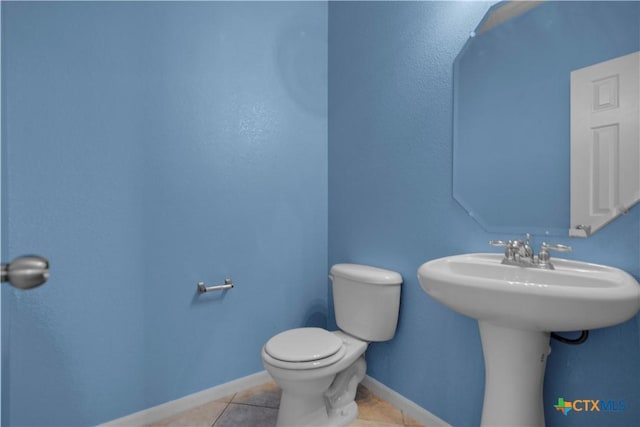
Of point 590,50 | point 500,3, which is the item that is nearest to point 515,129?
point 590,50

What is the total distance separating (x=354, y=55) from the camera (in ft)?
6.12

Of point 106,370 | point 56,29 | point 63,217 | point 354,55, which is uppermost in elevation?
point 354,55

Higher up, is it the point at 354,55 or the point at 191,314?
the point at 354,55

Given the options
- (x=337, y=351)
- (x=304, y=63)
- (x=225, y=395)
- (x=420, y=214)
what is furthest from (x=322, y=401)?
(x=304, y=63)

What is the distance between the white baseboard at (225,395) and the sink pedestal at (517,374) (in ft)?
1.55

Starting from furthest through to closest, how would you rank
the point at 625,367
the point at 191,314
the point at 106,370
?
the point at 191,314 < the point at 106,370 < the point at 625,367

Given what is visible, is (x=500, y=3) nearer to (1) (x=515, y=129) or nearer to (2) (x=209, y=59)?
(1) (x=515, y=129)

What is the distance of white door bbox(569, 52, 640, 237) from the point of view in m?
0.96

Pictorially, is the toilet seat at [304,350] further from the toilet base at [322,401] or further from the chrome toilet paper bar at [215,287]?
the chrome toilet paper bar at [215,287]

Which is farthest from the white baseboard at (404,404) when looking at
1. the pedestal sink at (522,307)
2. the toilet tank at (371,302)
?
the pedestal sink at (522,307)

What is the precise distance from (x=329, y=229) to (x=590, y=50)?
146cm

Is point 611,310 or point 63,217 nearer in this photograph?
point 611,310

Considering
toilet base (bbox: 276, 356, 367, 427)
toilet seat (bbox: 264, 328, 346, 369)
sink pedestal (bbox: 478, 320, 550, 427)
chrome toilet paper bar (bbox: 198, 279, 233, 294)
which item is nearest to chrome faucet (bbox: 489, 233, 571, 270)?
sink pedestal (bbox: 478, 320, 550, 427)

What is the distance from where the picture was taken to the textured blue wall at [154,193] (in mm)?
1271
